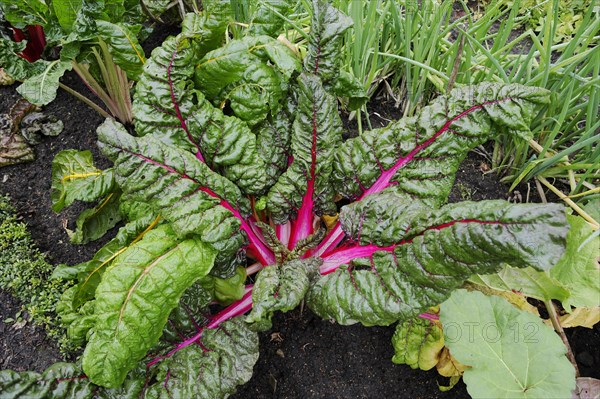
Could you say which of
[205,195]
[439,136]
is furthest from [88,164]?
[439,136]

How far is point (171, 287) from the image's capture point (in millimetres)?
1386

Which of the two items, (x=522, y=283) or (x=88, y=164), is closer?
(x=522, y=283)

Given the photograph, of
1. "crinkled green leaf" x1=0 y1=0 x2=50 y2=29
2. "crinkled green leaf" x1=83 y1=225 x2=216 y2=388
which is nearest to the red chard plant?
"crinkled green leaf" x1=83 y1=225 x2=216 y2=388

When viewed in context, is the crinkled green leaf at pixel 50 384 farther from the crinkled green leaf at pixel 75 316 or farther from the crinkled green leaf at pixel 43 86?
the crinkled green leaf at pixel 43 86

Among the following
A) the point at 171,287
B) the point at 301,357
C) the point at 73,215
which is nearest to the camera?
the point at 171,287

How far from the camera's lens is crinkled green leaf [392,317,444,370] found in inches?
65.7

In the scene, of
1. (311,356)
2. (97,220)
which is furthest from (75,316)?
(311,356)

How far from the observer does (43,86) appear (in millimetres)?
1833

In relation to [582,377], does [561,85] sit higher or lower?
higher

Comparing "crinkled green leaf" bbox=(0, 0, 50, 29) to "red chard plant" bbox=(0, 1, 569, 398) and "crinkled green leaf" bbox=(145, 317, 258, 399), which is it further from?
"crinkled green leaf" bbox=(145, 317, 258, 399)

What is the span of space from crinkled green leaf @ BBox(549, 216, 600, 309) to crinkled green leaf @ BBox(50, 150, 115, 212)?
1.55 m

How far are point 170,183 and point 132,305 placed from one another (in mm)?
387

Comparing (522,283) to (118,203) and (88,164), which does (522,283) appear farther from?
(88,164)

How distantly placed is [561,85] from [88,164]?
182 centimetres
